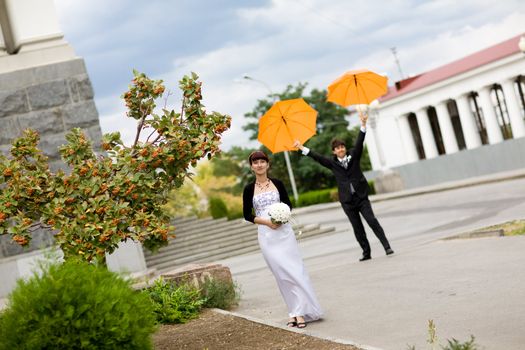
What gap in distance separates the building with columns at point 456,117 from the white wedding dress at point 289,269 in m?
38.4

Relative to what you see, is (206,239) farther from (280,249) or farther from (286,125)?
(280,249)

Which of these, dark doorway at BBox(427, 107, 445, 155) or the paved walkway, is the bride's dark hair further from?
dark doorway at BBox(427, 107, 445, 155)

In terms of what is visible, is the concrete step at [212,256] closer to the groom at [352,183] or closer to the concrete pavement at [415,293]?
the concrete pavement at [415,293]

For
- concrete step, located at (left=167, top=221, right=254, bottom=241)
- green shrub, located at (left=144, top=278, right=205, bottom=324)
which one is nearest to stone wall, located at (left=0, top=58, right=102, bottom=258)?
green shrub, located at (left=144, top=278, right=205, bottom=324)

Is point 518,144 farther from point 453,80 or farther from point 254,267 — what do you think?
point 254,267

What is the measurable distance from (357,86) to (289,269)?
228 inches

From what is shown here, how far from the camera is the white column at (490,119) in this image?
196 feet

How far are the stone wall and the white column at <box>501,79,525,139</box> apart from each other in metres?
44.2

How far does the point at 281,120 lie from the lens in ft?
38.4

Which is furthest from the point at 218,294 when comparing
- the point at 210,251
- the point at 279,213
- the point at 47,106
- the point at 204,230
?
the point at 204,230

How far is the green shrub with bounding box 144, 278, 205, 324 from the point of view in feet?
32.8

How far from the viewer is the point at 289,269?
29.2 ft

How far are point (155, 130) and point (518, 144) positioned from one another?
42.1m

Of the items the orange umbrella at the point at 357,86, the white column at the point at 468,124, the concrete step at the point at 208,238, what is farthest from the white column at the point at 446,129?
the orange umbrella at the point at 357,86
